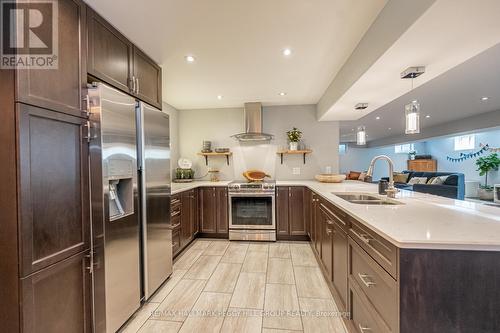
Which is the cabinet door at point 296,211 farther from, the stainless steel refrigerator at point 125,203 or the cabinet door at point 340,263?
the stainless steel refrigerator at point 125,203

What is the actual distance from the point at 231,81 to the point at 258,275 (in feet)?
8.18

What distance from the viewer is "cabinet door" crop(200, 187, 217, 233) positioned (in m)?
3.90

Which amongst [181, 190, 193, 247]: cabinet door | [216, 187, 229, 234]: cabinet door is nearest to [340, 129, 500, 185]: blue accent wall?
[216, 187, 229, 234]: cabinet door

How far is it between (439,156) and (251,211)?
11.8 meters

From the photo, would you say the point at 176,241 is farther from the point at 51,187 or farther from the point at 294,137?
the point at 294,137

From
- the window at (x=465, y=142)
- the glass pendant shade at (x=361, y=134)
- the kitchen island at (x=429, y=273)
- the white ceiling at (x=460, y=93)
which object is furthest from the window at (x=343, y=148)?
the kitchen island at (x=429, y=273)

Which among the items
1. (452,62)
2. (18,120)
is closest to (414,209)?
(452,62)

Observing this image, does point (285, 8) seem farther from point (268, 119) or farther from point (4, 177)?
point (268, 119)

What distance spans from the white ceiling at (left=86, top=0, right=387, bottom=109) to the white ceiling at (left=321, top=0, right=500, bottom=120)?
1.14 feet

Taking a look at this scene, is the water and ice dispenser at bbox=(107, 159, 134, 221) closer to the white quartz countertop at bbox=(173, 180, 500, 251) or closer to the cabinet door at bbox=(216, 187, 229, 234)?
the white quartz countertop at bbox=(173, 180, 500, 251)

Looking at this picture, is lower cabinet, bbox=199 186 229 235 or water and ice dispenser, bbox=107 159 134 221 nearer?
water and ice dispenser, bbox=107 159 134 221

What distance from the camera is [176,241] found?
306cm

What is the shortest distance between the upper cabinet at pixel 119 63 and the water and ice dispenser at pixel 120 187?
2.12ft

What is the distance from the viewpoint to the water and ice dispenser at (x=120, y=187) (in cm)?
171
